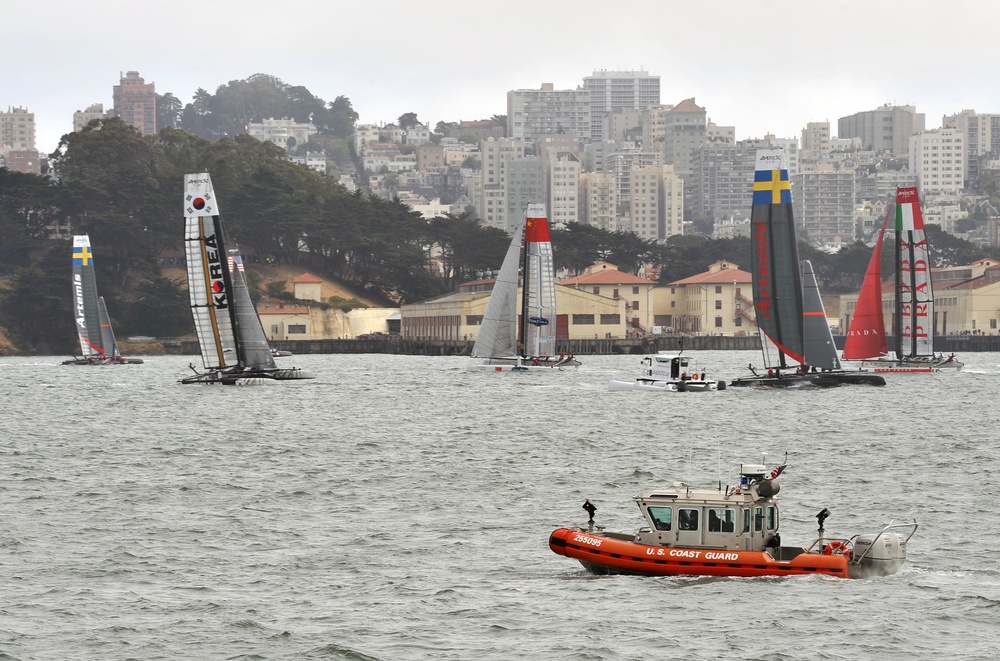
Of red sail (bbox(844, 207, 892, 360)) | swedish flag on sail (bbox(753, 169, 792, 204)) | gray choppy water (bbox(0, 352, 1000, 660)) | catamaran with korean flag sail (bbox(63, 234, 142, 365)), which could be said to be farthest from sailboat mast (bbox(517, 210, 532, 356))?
catamaran with korean flag sail (bbox(63, 234, 142, 365))

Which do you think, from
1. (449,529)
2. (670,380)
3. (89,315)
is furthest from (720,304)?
(449,529)

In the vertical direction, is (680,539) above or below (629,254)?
below

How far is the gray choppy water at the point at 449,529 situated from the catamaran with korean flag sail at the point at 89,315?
46.1 meters

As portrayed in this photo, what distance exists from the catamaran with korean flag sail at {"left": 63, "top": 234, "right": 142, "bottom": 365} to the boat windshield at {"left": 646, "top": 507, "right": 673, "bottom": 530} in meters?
86.1

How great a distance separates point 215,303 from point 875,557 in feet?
162

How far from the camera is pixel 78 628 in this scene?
21.8 m

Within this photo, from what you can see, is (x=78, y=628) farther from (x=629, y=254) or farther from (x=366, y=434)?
(x=629, y=254)

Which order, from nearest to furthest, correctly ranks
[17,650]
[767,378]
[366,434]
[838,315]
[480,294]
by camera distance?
1. [17,650]
2. [366,434]
3. [767,378]
4. [480,294]
5. [838,315]

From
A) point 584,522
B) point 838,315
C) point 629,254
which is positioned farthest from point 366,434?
point 838,315

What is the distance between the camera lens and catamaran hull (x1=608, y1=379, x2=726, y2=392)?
226ft

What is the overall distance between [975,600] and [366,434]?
96.8 ft

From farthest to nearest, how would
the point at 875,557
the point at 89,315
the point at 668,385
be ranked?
1. the point at 89,315
2. the point at 668,385
3. the point at 875,557

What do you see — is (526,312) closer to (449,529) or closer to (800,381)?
(800,381)

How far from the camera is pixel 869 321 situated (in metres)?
81.4
